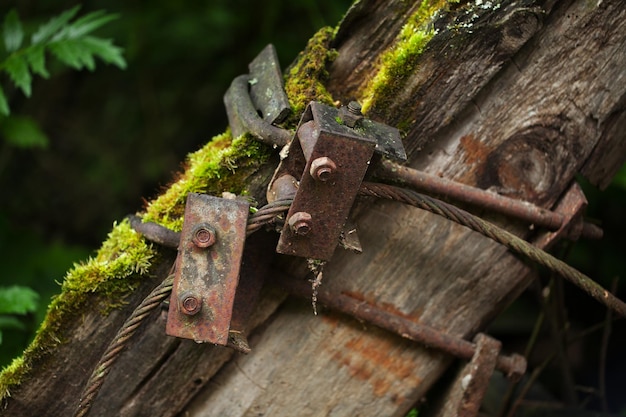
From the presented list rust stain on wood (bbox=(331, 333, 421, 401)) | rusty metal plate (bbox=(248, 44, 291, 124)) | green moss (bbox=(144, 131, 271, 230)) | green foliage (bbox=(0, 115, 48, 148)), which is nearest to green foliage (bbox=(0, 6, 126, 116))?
green foliage (bbox=(0, 115, 48, 148))

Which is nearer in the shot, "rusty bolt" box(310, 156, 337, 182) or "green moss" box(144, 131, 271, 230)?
"rusty bolt" box(310, 156, 337, 182)

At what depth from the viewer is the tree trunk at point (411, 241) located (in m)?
1.57

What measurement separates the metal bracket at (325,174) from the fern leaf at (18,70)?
4.67ft

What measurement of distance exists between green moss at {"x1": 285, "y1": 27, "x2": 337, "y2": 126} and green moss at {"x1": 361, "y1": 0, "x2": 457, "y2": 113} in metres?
0.12

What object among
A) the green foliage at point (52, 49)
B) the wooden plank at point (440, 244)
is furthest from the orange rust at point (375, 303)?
the green foliage at point (52, 49)

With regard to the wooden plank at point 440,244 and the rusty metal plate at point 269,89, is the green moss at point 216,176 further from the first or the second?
the wooden plank at point 440,244

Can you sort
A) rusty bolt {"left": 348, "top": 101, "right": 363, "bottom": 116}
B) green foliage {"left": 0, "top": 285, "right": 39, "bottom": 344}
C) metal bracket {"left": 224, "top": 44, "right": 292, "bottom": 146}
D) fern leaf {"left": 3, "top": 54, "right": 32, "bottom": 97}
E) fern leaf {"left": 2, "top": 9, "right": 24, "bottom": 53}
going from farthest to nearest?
fern leaf {"left": 2, "top": 9, "right": 24, "bottom": 53} < fern leaf {"left": 3, "top": 54, "right": 32, "bottom": 97} < green foliage {"left": 0, "top": 285, "right": 39, "bottom": 344} < metal bracket {"left": 224, "top": 44, "right": 292, "bottom": 146} < rusty bolt {"left": 348, "top": 101, "right": 363, "bottom": 116}

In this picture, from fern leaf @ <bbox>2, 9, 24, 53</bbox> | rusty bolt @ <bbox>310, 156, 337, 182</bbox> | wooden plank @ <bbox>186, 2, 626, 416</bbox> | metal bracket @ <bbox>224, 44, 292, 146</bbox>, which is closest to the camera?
rusty bolt @ <bbox>310, 156, 337, 182</bbox>

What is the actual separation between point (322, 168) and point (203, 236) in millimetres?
277

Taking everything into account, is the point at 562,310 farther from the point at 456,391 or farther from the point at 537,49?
the point at 537,49

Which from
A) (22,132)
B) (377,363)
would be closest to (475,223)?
(377,363)

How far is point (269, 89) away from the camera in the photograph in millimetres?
1635

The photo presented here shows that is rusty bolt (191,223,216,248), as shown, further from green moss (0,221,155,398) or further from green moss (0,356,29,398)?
green moss (0,356,29,398)

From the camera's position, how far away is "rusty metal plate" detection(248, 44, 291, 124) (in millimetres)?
1559
